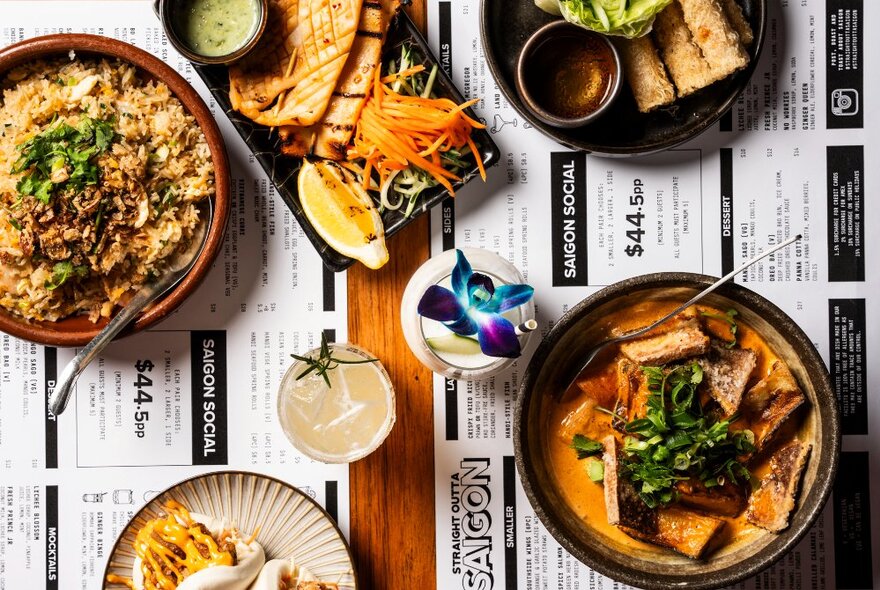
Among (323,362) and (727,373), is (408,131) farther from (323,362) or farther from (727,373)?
(727,373)

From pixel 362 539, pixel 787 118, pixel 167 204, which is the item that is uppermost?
pixel 787 118

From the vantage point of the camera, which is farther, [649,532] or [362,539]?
[362,539]

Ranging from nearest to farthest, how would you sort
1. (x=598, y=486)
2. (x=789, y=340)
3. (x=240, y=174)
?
(x=789, y=340), (x=598, y=486), (x=240, y=174)

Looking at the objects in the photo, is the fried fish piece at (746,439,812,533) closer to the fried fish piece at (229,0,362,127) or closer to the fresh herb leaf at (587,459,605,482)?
the fresh herb leaf at (587,459,605,482)

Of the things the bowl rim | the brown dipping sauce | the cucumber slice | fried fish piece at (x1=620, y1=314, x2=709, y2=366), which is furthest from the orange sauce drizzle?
the brown dipping sauce

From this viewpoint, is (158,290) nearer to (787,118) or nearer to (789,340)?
(789,340)

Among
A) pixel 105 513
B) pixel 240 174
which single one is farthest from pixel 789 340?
pixel 105 513

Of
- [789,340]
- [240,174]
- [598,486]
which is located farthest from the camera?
[240,174]

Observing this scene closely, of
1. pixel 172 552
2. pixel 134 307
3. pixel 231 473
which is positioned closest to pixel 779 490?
pixel 231 473
